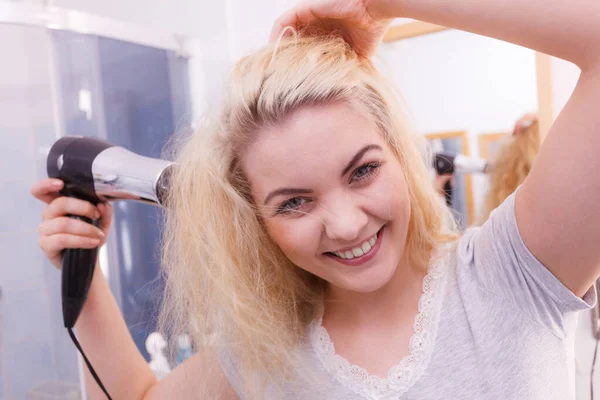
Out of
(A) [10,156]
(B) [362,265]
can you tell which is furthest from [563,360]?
(A) [10,156]

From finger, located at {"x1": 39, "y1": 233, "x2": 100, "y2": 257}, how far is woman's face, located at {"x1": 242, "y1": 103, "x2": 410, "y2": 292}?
1.05ft

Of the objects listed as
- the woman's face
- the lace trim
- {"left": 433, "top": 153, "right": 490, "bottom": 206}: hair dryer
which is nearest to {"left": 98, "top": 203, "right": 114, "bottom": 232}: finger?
the woman's face

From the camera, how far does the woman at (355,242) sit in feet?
1.86

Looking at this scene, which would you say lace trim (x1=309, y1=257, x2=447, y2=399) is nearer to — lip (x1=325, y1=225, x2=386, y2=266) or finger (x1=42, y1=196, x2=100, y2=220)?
lip (x1=325, y1=225, x2=386, y2=266)

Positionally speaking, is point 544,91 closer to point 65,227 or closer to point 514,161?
point 514,161

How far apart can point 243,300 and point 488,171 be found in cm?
58

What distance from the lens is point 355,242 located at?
662mm

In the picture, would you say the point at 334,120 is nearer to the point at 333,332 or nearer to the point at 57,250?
the point at 333,332

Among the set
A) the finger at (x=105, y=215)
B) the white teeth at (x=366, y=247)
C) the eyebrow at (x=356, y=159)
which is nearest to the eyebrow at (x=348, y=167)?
the eyebrow at (x=356, y=159)

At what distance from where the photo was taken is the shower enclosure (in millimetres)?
939

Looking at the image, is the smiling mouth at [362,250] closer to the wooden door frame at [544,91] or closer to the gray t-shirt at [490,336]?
the gray t-shirt at [490,336]

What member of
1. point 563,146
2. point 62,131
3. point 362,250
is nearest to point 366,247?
point 362,250

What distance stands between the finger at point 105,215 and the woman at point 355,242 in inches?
1.5

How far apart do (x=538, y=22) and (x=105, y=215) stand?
71 cm
